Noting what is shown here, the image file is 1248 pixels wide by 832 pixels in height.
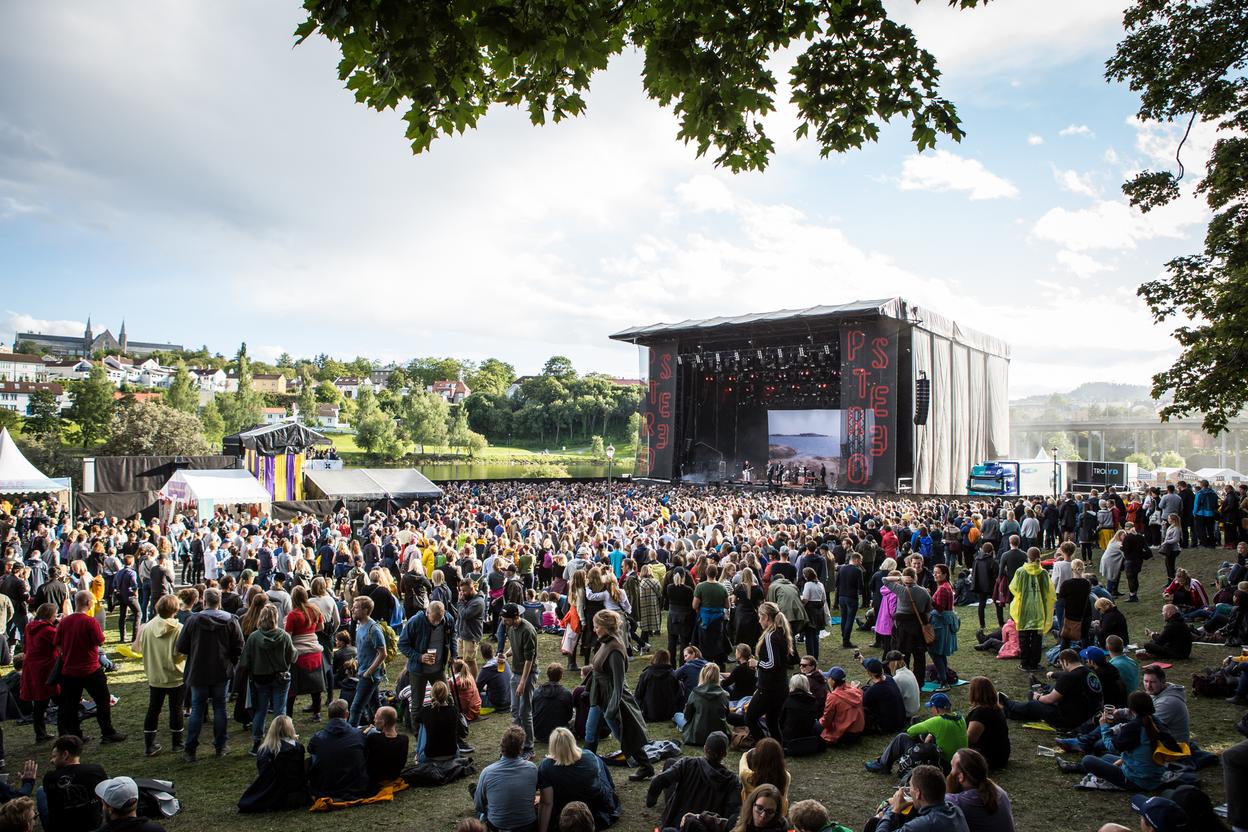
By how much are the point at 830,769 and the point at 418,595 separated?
411cm

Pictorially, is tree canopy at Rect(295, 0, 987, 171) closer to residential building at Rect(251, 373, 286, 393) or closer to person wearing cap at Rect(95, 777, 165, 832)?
person wearing cap at Rect(95, 777, 165, 832)

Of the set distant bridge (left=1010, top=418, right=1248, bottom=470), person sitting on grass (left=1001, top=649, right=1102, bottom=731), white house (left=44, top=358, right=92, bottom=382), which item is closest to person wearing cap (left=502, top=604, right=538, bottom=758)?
person sitting on grass (left=1001, top=649, right=1102, bottom=731)

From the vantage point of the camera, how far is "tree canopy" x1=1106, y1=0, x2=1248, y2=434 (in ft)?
28.0

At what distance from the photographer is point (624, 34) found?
3910 millimetres

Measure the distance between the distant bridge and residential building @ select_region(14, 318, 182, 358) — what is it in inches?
6610

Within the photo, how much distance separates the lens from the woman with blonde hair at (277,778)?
186 inches

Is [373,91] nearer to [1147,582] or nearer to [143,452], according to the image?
[1147,582]

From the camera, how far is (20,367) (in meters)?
118

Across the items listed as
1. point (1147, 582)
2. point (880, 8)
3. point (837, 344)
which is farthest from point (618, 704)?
point (837, 344)

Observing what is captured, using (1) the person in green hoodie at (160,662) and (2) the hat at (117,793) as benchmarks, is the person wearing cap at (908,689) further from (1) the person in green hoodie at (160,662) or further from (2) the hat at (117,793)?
(1) the person in green hoodie at (160,662)

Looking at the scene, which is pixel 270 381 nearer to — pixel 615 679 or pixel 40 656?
pixel 40 656

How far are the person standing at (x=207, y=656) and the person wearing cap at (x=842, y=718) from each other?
15.3 ft

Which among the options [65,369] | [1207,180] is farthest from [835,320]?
[65,369]

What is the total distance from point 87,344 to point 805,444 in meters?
186
